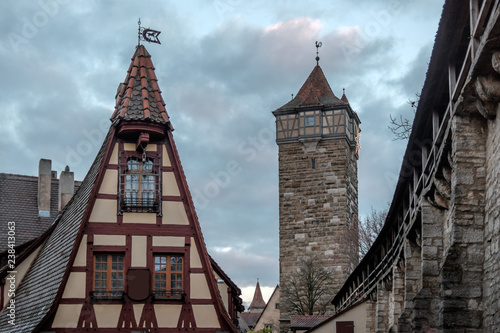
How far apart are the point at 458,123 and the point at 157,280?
11.4 m

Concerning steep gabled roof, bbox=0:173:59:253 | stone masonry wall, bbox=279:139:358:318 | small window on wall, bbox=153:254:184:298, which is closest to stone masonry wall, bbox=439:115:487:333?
small window on wall, bbox=153:254:184:298

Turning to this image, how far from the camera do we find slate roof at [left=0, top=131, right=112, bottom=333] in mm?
19219

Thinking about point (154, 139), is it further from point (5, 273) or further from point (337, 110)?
point (337, 110)

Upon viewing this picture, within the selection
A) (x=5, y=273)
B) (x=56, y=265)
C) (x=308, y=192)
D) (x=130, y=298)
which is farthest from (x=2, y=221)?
(x=308, y=192)

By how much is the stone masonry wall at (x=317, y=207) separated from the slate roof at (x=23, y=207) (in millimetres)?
18343

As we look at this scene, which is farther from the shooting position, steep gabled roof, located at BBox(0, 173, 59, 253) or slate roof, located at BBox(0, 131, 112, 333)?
steep gabled roof, located at BBox(0, 173, 59, 253)

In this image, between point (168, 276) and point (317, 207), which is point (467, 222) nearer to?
point (168, 276)

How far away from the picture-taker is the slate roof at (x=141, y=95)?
21.0 m

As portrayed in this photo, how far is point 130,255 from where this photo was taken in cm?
1988

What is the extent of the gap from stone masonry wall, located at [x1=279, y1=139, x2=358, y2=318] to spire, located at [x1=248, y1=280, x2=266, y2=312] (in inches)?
2344

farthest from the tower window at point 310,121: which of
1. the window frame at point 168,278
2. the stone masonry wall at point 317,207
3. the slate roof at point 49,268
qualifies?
the window frame at point 168,278

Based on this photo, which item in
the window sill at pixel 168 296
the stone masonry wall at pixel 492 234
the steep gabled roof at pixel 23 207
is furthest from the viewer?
the steep gabled roof at pixel 23 207

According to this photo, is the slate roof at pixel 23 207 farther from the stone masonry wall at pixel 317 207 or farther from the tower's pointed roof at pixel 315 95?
the tower's pointed roof at pixel 315 95

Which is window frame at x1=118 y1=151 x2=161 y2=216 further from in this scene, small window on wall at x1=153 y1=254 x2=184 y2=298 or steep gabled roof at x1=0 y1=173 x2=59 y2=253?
steep gabled roof at x1=0 y1=173 x2=59 y2=253
